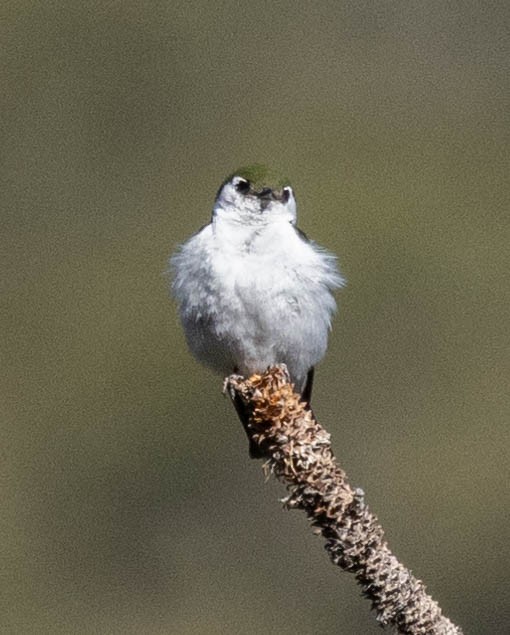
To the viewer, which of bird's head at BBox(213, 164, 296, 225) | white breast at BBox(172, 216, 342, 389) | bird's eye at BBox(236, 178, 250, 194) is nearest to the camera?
white breast at BBox(172, 216, 342, 389)

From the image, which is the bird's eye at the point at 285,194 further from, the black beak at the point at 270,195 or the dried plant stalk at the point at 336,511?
the dried plant stalk at the point at 336,511

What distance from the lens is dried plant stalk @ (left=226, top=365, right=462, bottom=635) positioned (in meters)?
2.61

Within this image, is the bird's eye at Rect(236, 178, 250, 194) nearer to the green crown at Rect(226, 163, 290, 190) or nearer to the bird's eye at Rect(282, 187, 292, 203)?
the green crown at Rect(226, 163, 290, 190)

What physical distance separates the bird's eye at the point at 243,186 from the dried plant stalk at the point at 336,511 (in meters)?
2.63

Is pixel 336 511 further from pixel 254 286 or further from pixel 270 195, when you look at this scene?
pixel 270 195

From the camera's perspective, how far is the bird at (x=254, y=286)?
5.21 meters

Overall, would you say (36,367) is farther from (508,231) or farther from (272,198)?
(272,198)

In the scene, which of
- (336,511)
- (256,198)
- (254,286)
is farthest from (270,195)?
(336,511)

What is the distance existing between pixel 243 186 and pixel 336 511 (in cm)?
301

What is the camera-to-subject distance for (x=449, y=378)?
53.7 feet


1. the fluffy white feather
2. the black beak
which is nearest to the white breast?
the fluffy white feather

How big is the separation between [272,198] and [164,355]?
1074 centimetres

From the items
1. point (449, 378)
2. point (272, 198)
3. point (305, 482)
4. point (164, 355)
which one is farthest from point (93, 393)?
point (305, 482)

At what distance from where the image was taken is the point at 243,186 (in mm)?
5625
